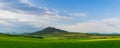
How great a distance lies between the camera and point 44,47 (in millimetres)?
40594

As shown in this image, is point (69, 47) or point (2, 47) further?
point (69, 47)

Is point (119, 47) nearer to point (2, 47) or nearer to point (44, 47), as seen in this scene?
point (44, 47)

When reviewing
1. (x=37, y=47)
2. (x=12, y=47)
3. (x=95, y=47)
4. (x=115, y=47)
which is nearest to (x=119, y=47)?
(x=115, y=47)

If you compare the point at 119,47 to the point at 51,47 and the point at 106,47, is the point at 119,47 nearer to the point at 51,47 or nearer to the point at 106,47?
the point at 106,47

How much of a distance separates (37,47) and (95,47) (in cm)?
969

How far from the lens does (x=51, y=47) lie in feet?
134

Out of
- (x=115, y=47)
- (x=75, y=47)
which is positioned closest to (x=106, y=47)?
(x=115, y=47)

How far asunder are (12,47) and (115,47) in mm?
16020

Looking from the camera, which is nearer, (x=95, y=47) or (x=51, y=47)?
(x=51, y=47)

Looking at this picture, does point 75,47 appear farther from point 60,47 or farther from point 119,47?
point 119,47

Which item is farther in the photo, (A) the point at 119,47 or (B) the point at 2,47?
(A) the point at 119,47

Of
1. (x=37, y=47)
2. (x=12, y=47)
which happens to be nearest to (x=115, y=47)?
(x=37, y=47)

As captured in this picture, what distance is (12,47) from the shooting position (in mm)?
40031

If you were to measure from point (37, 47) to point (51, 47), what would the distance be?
7.00 ft
